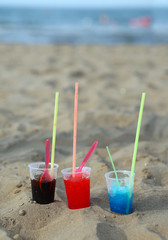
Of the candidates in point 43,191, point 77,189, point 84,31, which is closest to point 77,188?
point 77,189

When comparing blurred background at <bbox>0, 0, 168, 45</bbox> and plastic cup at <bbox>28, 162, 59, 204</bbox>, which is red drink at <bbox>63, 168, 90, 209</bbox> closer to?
plastic cup at <bbox>28, 162, 59, 204</bbox>

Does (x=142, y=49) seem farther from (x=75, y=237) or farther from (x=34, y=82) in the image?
(x=75, y=237)

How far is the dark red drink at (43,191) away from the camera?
1.66 metres

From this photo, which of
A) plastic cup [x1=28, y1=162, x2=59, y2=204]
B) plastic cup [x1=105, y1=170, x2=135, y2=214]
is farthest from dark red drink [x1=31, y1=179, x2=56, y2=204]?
plastic cup [x1=105, y1=170, x2=135, y2=214]

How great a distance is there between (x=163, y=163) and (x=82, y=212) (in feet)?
3.06

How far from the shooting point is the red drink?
162cm

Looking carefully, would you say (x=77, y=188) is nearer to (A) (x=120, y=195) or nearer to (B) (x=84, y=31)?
(A) (x=120, y=195)

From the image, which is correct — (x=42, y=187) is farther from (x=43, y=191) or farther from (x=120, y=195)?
(x=120, y=195)

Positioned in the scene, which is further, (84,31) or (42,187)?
(84,31)

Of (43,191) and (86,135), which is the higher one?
(86,135)

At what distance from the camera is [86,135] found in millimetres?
2887

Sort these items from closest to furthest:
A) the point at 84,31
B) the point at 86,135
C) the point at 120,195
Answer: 1. the point at 120,195
2. the point at 86,135
3. the point at 84,31

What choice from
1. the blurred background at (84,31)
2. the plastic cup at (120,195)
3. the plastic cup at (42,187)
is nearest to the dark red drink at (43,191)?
the plastic cup at (42,187)

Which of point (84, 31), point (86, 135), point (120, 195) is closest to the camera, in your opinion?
Answer: point (120, 195)
